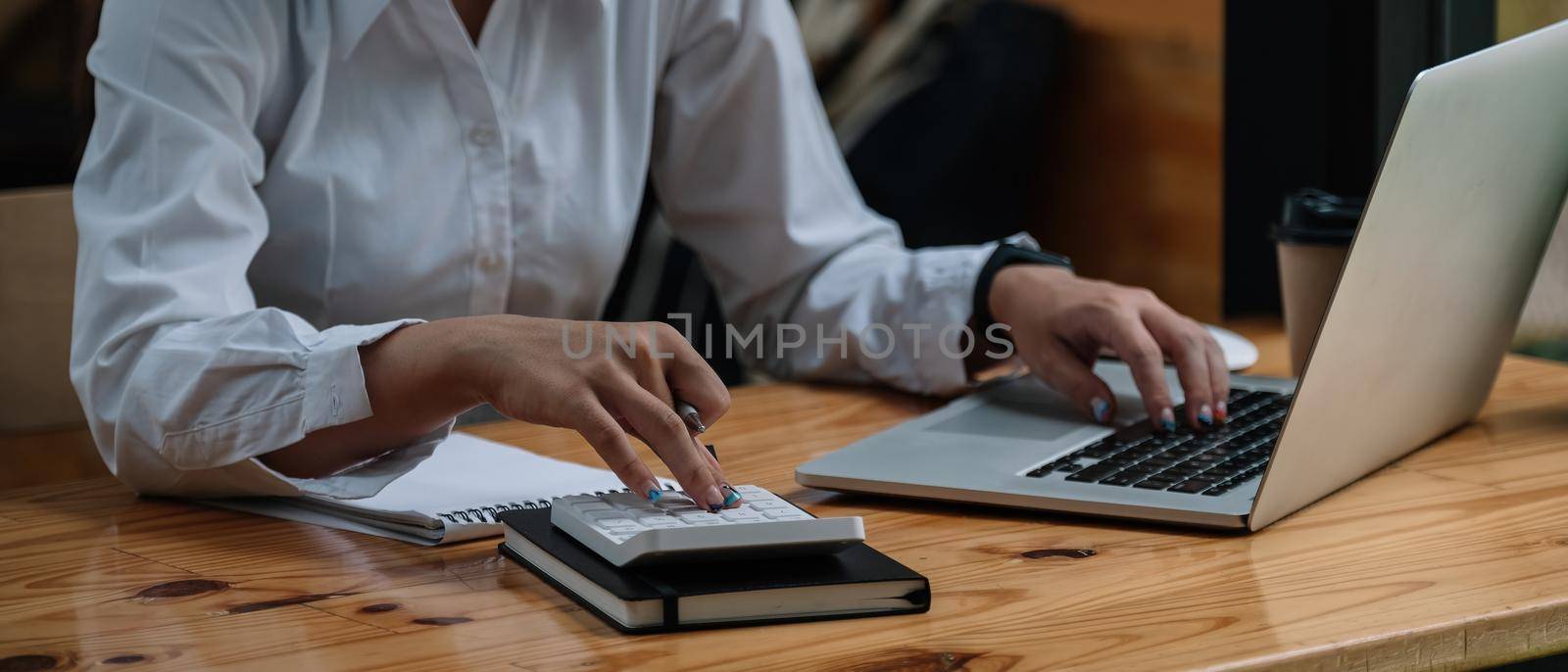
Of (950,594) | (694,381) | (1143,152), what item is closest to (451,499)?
(694,381)

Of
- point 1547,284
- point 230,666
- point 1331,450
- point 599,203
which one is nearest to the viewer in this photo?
point 230,666

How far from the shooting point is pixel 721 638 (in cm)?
56

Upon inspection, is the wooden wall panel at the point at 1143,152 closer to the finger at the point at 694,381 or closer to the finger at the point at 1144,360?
the finger at the point at 1144,360

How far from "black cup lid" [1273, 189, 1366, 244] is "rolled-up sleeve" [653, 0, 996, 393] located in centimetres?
23

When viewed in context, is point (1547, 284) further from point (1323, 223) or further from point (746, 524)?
point (746, 524)

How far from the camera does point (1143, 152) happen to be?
1772mm

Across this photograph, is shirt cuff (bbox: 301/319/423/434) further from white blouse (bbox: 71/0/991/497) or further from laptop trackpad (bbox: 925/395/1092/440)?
laptop trackpad (bbox: 925/395/1092/440)

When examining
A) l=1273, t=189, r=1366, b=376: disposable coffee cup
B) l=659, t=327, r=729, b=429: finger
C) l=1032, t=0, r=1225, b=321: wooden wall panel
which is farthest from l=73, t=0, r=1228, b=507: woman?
l=1032, t=0, r=1225, b=321: wooden wall panel

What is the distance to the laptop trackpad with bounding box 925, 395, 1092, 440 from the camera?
2.90 ft

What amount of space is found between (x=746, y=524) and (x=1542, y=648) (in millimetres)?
313

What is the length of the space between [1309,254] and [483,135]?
1.92 feet

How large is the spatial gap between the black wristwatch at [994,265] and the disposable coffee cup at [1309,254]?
16 centimetres

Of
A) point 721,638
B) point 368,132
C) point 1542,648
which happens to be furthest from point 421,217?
point 1542,648

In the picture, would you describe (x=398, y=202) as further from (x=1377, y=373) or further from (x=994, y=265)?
(x=1377, y=373)
